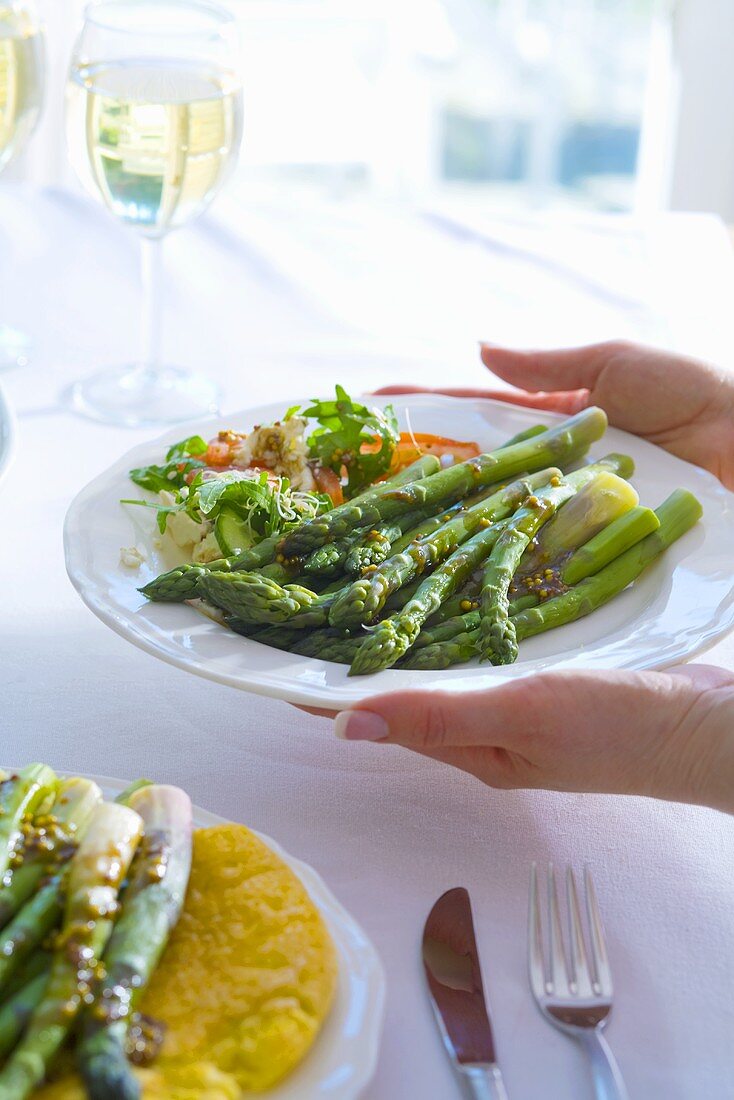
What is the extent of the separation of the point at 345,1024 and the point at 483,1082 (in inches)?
6.2

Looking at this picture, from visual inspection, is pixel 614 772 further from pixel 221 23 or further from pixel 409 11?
pixel 409 11

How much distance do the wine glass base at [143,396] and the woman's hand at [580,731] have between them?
1262 millimetres

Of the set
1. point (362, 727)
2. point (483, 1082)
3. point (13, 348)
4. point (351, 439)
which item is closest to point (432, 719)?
point (362, 727)

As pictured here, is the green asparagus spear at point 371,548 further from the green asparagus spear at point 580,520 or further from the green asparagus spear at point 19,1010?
the green asparagus spear at point 19,1010

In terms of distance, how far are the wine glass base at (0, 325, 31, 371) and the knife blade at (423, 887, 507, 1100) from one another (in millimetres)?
1904

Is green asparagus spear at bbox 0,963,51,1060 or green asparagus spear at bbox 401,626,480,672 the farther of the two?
green asparagus spear at bbox 401,626,480,672

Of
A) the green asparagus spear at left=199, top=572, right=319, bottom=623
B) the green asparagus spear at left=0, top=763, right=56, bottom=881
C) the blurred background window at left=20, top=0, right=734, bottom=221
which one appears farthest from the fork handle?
the blurred background window at left=20, top=0, right=734, bottom=221

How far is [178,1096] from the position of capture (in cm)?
89

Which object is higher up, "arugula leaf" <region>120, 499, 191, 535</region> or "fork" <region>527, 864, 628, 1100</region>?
"arugula leaf" <region>120, 499, 191, 535</region>

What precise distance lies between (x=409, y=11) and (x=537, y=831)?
7.41 metres

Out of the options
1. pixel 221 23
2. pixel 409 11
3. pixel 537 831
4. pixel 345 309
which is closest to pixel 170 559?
pixel 537 831

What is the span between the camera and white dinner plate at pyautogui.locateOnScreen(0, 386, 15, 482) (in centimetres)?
168

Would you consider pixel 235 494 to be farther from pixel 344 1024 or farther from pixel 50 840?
pixel 344 1024

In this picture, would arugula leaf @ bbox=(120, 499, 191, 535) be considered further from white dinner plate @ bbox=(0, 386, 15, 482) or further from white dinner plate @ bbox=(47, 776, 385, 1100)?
white dinner plate @ bbox=(47, 776, 385, 1100)
